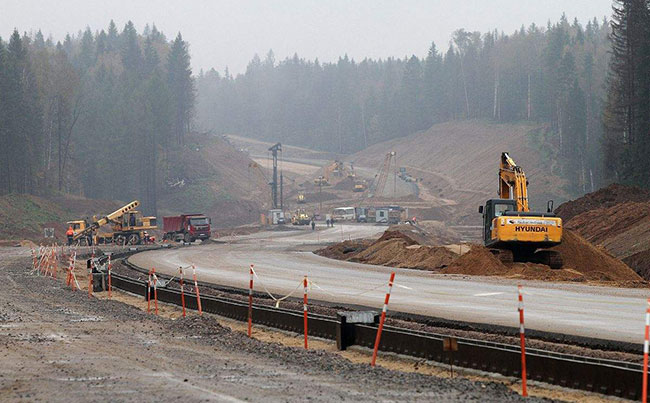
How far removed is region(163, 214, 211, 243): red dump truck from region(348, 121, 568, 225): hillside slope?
50.8 metres

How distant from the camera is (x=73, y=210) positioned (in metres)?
105

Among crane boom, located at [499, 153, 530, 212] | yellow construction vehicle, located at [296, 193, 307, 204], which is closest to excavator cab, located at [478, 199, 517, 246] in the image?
crane boom, located at [499, 153, 530, 212]

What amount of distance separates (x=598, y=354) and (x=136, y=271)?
31.7 metres

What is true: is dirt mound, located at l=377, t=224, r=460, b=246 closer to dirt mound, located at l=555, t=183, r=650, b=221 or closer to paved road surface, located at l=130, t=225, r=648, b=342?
paved road surface, located at l=130, t=225, r=648, b=342

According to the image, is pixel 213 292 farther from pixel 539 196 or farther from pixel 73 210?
pixel 539 196

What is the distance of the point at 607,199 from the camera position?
56406mm

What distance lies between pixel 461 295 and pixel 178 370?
16314 mm

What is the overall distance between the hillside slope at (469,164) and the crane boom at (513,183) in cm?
8423

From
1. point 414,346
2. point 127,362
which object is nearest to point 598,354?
point 414,346

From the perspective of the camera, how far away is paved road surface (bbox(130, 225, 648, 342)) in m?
20.2

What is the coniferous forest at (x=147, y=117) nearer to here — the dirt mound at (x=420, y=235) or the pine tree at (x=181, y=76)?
the pine tree at (x=181, y=76)

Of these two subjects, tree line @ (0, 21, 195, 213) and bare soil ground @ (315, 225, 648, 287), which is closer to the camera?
bare soil ground @ (315, 225, 648, 287)

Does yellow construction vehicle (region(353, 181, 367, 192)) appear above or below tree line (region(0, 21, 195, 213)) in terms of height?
below

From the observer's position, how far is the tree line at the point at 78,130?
104 meters
